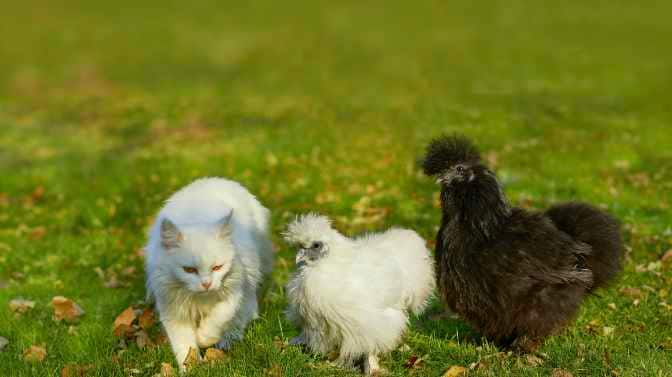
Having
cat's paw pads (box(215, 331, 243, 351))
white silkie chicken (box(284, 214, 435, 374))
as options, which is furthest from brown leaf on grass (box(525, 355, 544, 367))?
cat's paw pads (box(215, 331, 243, 351))

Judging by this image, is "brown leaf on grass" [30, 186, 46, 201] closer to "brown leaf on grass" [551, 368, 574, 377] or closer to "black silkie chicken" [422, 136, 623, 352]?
"black silkie chicken" [422, 136, 623, 352]

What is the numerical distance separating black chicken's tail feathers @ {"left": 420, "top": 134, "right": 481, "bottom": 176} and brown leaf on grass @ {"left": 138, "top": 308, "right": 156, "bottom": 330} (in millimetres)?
3770

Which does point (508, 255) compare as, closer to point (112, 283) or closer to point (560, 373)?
point (560, 373)

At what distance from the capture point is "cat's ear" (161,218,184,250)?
6.43 metres

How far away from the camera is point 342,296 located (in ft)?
19.5

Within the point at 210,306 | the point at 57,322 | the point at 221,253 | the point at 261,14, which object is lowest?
the point at 57,322

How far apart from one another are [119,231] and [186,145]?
5.29 metres

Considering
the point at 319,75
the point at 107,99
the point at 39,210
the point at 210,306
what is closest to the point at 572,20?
the point at 319,75

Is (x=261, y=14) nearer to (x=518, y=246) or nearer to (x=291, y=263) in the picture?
(x=291, y=263)

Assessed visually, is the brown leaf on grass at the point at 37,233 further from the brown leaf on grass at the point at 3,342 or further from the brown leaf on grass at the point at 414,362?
the brown leaf on grass at the point at 414,362

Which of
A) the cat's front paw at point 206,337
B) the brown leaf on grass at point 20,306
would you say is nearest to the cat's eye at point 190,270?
the cat's front paw at point 206,337

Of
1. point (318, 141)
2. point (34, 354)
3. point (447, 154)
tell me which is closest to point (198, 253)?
point (34, 354)

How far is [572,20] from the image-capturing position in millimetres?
38562

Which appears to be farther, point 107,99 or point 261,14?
point 261,14
